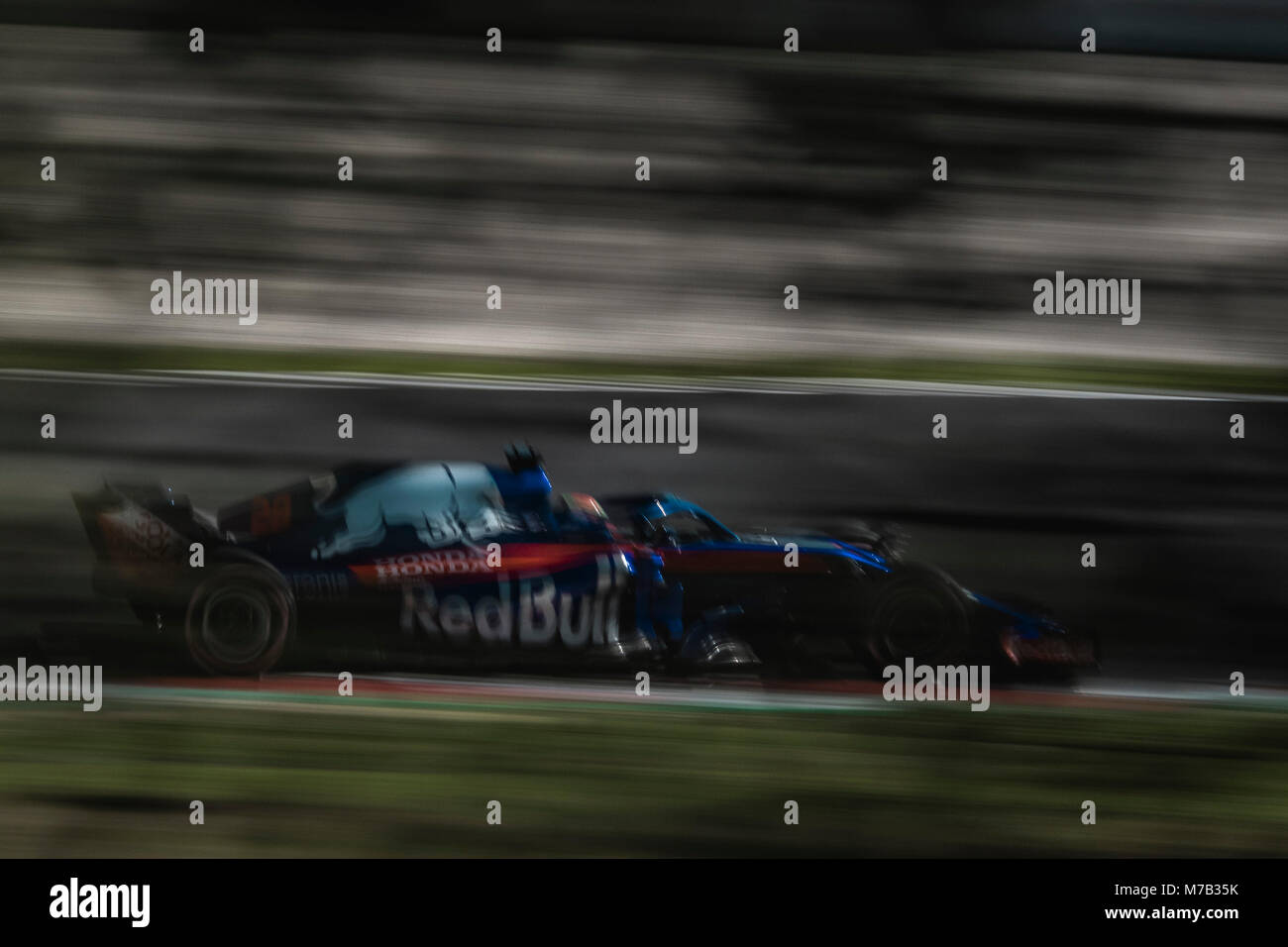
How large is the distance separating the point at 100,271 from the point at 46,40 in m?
0.29

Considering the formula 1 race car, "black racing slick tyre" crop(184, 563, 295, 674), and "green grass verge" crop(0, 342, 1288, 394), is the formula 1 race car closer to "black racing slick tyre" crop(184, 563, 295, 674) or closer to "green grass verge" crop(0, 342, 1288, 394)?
"black racing slick tyre" crop(184, 563, 295, 674)

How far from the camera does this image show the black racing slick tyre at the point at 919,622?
1.46 m

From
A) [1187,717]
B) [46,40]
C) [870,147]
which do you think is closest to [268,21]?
[46,40]

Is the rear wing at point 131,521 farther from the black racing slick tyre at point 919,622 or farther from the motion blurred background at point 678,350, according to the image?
the black racing slick tyre at point 919,622

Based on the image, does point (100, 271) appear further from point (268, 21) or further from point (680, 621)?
point (680, 621)

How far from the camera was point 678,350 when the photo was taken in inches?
58.0

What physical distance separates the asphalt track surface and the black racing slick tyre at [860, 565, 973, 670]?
0.03 metres

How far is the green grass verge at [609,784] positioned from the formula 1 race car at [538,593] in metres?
0.08

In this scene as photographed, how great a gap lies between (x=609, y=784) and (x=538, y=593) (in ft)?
0.82

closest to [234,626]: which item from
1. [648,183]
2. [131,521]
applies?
[131,521]

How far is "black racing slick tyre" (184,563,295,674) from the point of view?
1.43 m

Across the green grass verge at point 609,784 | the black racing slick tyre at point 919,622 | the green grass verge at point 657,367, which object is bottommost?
the green grass verge at point 609,784

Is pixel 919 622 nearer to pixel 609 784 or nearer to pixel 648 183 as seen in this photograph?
pixel 609 784

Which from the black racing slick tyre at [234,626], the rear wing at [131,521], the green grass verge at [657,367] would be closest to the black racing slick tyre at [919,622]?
the green grass verge at [657,367]
